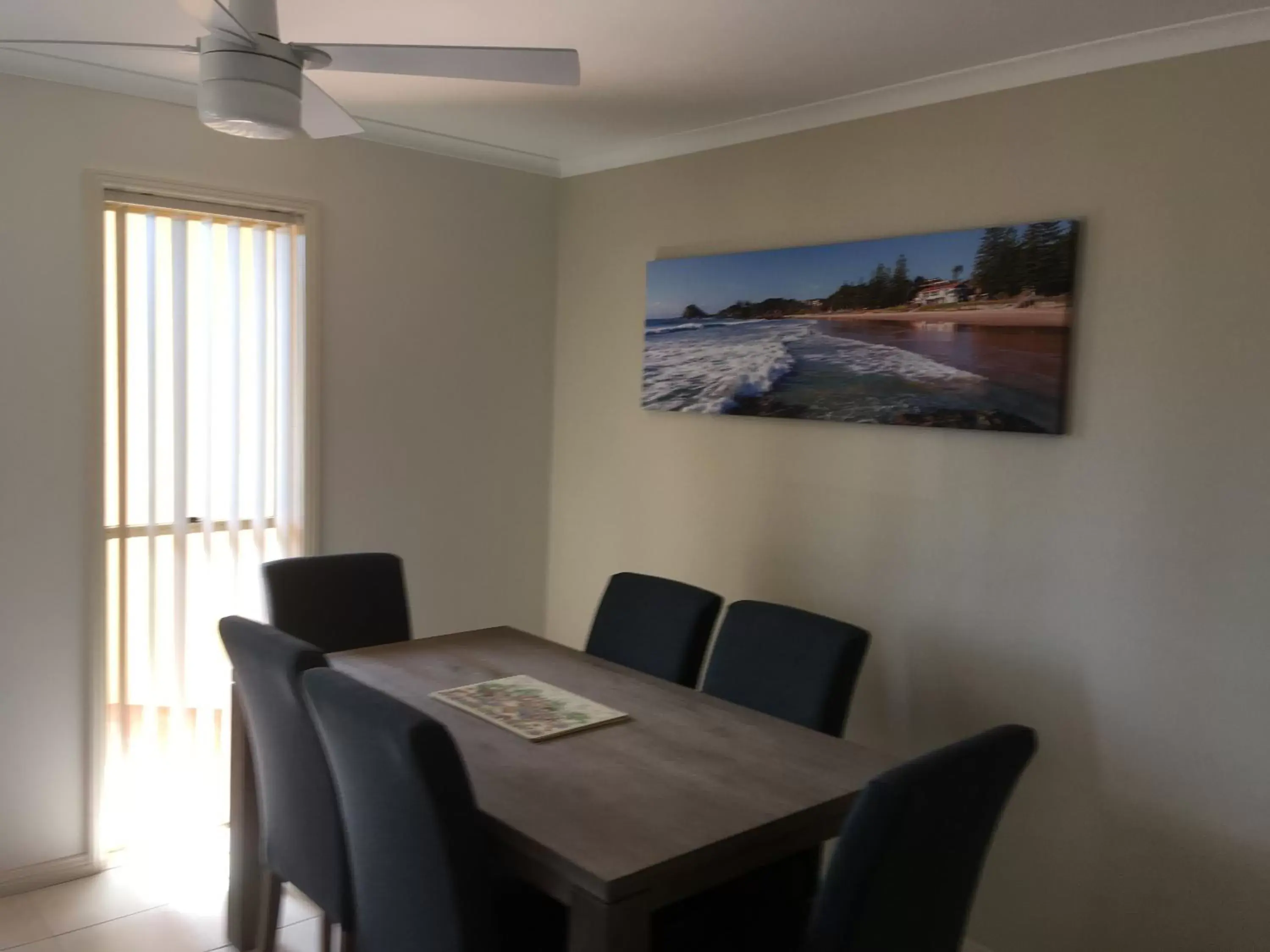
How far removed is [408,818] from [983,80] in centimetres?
230

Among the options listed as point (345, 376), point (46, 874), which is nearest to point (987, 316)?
point (345, 376)

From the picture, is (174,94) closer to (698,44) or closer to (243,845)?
(698,44)

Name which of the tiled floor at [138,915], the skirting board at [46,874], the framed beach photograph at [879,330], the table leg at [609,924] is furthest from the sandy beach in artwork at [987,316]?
the skirting board at [46,874]

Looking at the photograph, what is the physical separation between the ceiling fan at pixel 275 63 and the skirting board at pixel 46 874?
93.2 inches

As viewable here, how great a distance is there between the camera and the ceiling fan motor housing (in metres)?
1.77

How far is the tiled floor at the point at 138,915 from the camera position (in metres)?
2.73

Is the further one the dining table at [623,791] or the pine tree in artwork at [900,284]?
the pine tree in artwork at [900,284]

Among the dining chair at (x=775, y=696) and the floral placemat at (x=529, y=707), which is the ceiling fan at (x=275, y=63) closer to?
the floral placemat at (x=529, y=707)

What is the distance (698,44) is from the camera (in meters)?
2.54

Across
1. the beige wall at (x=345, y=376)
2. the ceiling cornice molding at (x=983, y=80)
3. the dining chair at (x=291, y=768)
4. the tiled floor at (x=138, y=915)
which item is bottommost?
the tiled floor at (x=138, y=915)

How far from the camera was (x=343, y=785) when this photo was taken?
1.91m

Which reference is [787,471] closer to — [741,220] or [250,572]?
[741,220]

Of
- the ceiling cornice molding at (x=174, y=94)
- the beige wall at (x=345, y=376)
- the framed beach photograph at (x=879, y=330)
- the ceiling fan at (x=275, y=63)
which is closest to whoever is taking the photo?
the ceiling fan at (x=275, y=63)

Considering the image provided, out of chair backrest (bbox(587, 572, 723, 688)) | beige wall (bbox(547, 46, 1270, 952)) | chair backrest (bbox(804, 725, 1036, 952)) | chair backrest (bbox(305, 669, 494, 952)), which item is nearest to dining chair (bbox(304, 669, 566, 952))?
chair backrest (bbox(305, 669, 494, 952))
